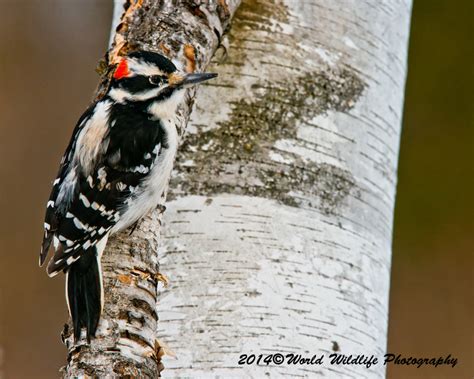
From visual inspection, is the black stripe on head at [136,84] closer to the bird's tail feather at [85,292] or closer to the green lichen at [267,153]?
the green lichen at [267,153]

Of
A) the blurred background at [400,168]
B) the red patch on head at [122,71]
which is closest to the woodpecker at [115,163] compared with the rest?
the red patch on head at [122,71]

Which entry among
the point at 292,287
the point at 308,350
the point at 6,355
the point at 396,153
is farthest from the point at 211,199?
the point at 6,355

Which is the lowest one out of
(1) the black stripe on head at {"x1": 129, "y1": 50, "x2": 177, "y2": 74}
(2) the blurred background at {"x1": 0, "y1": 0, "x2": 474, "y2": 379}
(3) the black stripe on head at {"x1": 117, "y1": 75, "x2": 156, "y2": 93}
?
(1) the black stripe on head at {"x1": 129, "y1": 50, "x2": 177, "y2": 74}

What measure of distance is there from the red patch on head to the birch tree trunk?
0.23 metres

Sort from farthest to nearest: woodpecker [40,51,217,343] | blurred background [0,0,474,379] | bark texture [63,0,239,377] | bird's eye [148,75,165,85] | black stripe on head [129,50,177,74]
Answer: blurred background [0,0,474,379] → bird's eye [148,75,165,85] → black stripe on head [129,50,177,74] → woodpecker [40,51,217,343] → bark texture [63,0,239,377]

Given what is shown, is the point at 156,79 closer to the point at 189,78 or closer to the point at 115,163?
the point at 189,78

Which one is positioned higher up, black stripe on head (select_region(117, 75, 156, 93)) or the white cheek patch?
black stripe on head (select_region(117, 75, 156, 93))

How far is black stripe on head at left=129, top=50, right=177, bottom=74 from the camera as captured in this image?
2.48 metres

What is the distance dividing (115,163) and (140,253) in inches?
17.7

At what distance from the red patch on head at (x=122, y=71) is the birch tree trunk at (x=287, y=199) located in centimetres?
23

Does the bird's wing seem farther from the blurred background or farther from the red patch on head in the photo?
the blurred background

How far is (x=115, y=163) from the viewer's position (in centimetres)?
260

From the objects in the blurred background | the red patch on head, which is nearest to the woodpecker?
the red patch on head

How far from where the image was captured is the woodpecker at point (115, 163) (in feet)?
7.78
